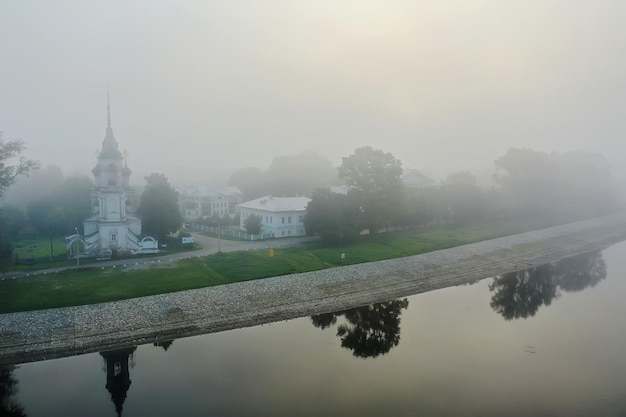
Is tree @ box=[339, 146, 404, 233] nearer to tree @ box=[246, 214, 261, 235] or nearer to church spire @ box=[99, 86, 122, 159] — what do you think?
tree @ box=[246, 214, 261, 235]

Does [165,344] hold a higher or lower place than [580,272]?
lower

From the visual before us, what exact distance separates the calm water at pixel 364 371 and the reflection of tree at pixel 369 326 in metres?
0.06

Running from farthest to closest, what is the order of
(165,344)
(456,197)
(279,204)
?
1. (456,197)
2. (279,204)
3. (165,344)

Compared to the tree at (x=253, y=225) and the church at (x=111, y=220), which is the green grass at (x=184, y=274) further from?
the tree at (x=253, y=225)

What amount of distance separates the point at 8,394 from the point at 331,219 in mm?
26853

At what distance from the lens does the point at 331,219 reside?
132 ft

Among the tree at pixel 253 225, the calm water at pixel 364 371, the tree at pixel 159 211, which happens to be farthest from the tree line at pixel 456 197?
the calm water at pixel 364 371

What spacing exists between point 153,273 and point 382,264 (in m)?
16.4

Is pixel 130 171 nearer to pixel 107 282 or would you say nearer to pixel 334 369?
pixel 107 282

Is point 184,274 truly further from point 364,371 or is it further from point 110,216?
point 364,371

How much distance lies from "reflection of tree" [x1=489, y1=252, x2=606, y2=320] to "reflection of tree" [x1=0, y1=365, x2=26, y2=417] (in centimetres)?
2346

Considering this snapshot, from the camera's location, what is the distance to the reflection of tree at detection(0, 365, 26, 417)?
16.0m

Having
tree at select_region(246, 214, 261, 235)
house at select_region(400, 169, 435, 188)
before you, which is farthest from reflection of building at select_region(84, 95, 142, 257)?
house at select_region(400, 169, 435, 188)

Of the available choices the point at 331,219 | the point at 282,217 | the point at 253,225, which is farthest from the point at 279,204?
the point at 331,219
